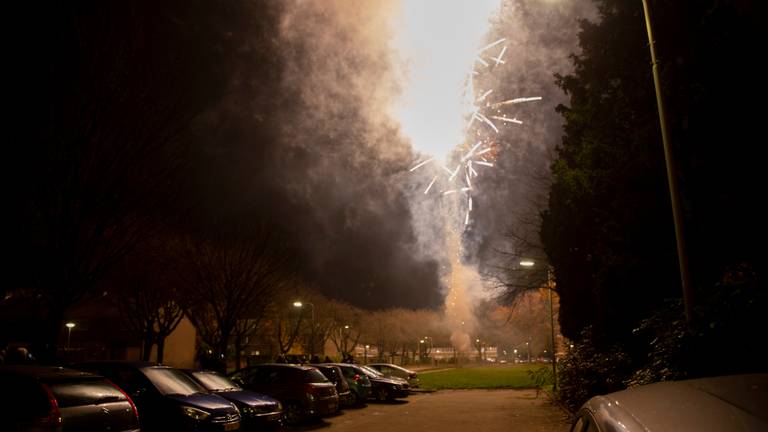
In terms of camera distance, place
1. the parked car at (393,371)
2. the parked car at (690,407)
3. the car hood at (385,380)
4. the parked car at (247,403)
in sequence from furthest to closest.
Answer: the parked car at (393,371) → the car hood at (385,380) → the parked car at (247,403) → the parked car at (690,407)

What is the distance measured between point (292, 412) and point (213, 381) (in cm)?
303

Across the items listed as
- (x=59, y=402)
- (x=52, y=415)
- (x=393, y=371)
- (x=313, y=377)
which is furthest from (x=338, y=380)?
(x=52, y=415)

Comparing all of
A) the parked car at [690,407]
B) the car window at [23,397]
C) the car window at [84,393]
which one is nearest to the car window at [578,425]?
the parked car at [690,407]

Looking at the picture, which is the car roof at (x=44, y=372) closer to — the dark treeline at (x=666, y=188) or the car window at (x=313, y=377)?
the car window at (x=313, y=377)

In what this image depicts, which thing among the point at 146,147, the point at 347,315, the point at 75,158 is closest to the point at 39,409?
the point at 75,158

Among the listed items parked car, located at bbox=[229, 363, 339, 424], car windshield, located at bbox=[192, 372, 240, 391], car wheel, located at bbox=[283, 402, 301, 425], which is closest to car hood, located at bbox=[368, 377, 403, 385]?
parked car, located at bbox=[229, 363, 339, 424]

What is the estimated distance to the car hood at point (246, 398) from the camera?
12234 mm

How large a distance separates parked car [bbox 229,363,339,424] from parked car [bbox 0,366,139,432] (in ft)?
25.6

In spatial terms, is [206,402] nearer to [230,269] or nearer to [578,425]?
[578,425]

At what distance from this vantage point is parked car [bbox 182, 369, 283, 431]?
39.3ft

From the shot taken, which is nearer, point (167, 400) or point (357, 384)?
point (167, 400)

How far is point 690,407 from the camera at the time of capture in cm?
218

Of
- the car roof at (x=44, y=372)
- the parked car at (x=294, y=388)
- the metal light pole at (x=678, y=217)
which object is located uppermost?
the metal light pole at (x=678, y=217)

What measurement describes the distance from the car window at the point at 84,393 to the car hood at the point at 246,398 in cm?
435
